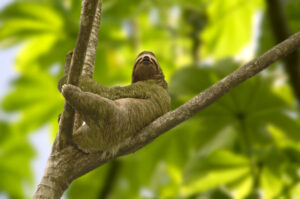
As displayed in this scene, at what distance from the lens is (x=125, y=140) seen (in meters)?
2.66

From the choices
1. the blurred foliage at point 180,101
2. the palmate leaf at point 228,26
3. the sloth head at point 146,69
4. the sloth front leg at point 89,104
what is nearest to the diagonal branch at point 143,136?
the sloth front leg at point 89,104

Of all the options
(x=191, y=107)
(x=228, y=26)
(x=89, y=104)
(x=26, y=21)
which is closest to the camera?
(x=89, y=104)

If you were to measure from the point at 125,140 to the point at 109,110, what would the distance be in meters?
0.24

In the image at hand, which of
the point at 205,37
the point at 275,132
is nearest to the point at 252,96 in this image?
the point at 275,132

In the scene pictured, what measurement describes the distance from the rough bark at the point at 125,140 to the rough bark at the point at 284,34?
1.80m

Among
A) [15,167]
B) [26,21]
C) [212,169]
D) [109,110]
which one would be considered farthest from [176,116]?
[15,167]

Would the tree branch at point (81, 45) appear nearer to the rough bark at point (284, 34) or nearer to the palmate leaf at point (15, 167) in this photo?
the rough bark at point (284, 34)

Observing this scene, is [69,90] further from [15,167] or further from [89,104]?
[15,167]

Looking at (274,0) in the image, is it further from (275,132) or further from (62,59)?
(62,59)

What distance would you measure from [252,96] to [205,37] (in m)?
1.43

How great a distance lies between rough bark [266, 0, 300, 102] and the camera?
173 inches

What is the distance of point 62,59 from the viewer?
5648mm

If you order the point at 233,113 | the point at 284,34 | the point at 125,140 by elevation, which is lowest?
the point at 125,140

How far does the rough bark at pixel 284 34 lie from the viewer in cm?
439
